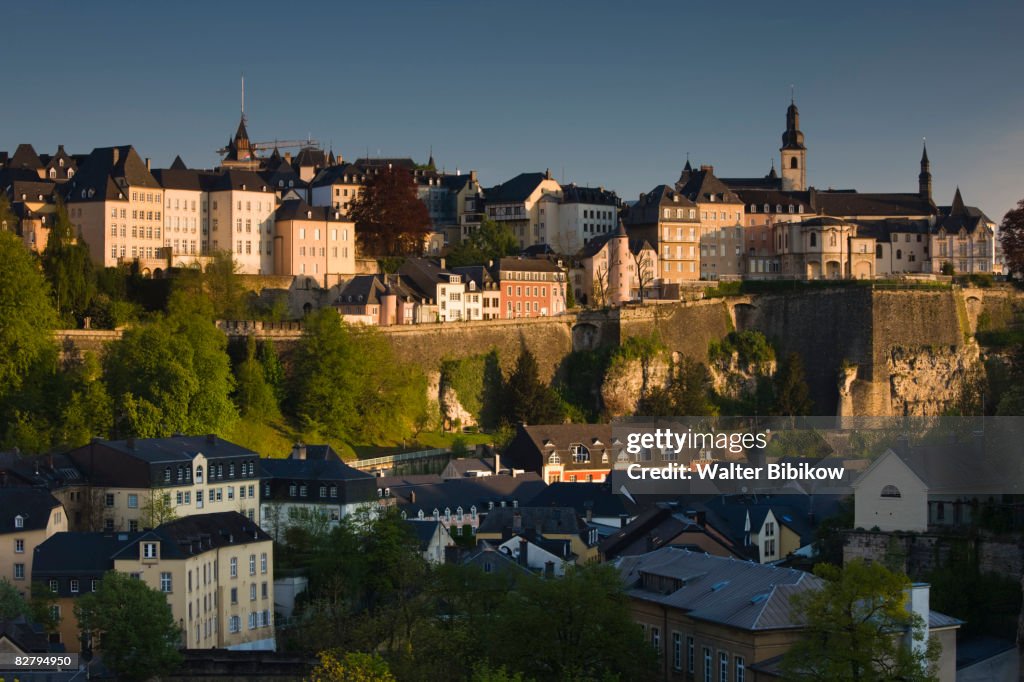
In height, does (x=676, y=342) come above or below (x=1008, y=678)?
above

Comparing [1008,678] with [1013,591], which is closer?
[1008,678]

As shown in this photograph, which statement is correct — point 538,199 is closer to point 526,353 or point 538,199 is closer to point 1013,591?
point 526,353

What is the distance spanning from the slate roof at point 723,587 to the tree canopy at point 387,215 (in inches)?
1905

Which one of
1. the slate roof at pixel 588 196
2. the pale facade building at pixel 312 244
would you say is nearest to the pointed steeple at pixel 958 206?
the slate roof at pixel 588 196

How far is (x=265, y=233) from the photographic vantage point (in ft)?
271

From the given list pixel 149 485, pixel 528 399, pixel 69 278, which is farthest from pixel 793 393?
pixel 149 485

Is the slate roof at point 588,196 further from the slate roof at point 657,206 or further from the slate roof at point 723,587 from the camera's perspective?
the slate roof at point 723,587

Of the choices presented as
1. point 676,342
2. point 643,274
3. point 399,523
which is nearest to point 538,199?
point 643,274

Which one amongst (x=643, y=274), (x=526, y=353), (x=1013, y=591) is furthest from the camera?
(x=643, y=274)

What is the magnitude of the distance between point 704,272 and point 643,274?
526 centimetres

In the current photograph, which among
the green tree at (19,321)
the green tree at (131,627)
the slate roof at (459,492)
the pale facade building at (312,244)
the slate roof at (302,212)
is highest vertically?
the slate roof at (302,212)

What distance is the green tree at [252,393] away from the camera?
2707 inches

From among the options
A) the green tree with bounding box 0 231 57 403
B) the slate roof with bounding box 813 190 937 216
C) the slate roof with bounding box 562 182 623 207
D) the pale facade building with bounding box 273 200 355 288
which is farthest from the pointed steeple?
the green tree with bounding box 0 231 57 403

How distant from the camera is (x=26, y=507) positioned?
1816 inches
